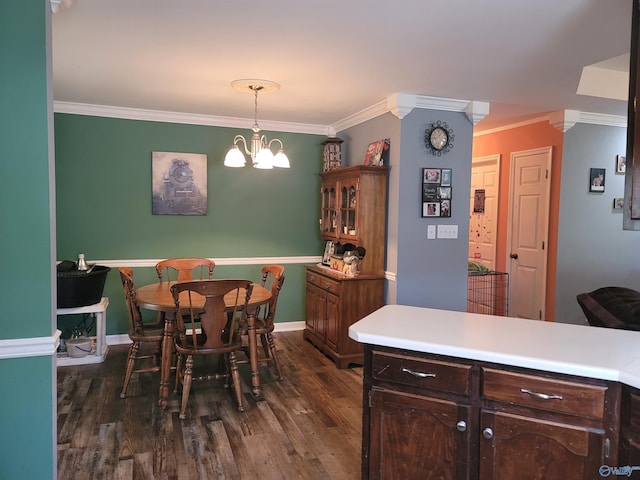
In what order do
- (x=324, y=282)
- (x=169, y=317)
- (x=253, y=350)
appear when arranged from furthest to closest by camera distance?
(x=324, y=282) < (x=253, y=350) < (x=169, y=317)

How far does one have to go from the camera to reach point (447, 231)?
421 centimetres

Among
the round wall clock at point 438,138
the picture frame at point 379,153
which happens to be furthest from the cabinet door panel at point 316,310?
the round wall clock at point 438,138

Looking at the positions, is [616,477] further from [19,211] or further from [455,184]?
[455,184]

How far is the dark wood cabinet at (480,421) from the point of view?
1518 mm

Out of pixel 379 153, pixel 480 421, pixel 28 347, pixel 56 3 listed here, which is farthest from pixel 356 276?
pixel 56 3

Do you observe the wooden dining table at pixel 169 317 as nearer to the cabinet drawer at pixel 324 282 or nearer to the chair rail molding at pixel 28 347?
the cabinet drawer at pixel 324 282

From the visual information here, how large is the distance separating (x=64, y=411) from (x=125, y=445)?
75 centimetres

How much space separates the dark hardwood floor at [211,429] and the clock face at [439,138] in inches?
84.8

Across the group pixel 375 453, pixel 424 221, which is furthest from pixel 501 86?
pixel 375 453

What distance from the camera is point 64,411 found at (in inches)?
124

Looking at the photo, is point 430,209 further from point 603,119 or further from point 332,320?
point 603,119

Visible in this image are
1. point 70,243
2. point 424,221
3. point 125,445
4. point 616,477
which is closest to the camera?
point 616,477

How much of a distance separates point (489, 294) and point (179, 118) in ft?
13.2

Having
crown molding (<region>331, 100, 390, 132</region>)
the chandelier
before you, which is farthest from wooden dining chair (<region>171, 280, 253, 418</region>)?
crown molding (<region>331, 100, 390, 132</region>)
